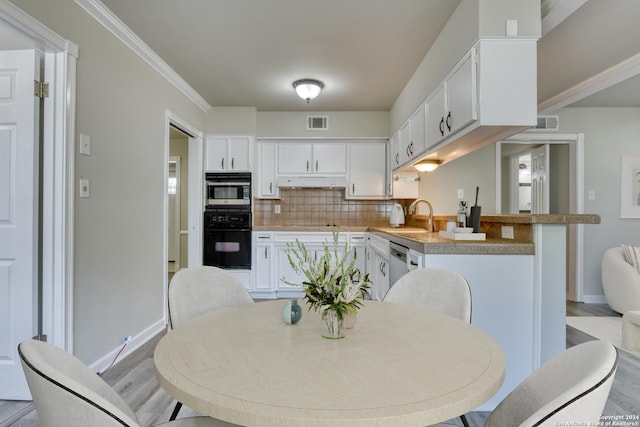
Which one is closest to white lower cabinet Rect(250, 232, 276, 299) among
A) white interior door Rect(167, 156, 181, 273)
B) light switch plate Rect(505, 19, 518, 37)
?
white interior door Rect(167, 156, 181, 273)

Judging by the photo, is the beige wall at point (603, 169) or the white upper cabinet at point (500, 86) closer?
the white upper cabinet at point (500, 86)

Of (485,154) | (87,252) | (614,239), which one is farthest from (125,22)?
(614,239)

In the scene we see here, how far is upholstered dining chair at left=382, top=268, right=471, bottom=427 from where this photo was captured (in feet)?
4.96

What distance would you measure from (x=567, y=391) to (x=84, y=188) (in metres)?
2.58

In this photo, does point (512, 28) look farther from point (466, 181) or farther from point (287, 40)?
point (466, 181)

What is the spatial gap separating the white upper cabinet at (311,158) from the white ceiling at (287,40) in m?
0.94

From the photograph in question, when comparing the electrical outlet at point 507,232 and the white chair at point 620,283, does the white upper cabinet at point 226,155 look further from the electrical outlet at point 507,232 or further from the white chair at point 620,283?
the white chair at point 620,283

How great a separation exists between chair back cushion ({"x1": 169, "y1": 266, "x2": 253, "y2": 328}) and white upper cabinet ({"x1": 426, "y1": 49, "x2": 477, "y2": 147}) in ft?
5.54

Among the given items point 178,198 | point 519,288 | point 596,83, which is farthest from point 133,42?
point 596,83

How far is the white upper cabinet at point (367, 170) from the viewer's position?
16.0 feet

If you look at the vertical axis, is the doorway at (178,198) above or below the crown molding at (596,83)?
A: below

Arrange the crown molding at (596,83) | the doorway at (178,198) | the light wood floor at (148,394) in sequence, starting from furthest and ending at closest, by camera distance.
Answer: the doorway at (178,198) < the crown molding at (596,83) < the light wood floor at (148,394)

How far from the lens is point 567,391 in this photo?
0.62m

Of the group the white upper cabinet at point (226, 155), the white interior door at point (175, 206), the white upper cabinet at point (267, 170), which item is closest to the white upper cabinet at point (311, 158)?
the white upper cabinet at point (267, 170)
